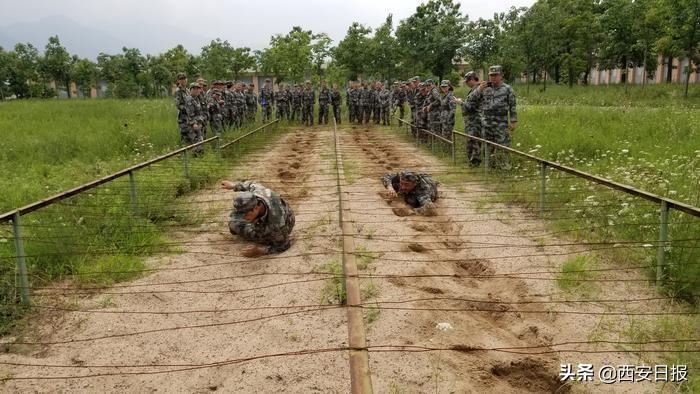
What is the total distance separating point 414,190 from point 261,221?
8.05 feet

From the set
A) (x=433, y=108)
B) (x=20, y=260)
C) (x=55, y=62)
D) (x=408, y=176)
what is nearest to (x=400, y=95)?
(x=433, y=108)

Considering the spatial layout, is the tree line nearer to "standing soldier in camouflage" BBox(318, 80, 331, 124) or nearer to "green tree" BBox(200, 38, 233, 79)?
"green tree" BBox(200, 38, 233, 79)

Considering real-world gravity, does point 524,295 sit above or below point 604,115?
below

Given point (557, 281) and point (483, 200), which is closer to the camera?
point (557, 281)

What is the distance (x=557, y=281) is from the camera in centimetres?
453

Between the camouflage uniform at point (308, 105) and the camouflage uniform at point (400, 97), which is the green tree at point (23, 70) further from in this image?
the camouflage uniform at point (400, 97)

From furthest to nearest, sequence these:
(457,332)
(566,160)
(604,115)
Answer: (604,115)
(566,160)
(457,332)

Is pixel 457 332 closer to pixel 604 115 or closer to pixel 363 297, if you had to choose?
pixel 363 297

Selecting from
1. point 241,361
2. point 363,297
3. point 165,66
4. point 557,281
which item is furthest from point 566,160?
point 165,66

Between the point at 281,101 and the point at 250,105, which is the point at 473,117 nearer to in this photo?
the point at 250,105

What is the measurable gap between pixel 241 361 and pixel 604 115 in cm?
1263

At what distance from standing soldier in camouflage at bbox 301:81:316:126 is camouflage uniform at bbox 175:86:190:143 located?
11746 mm

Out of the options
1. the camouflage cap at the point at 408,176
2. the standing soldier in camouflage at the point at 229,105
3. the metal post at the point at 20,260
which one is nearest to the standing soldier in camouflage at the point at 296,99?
the standing soldier in camouflage at the point at 229,105

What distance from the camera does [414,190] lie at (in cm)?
721
